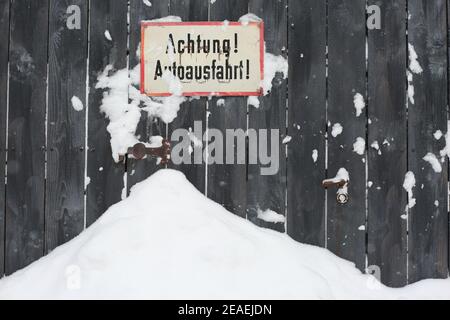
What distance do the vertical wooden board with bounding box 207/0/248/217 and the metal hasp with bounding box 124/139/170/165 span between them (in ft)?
0.82

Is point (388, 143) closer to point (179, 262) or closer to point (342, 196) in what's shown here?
point (342, 196)

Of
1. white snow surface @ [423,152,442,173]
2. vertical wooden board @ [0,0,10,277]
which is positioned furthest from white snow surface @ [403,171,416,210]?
vertical wooden board @ [0,0,10,277]

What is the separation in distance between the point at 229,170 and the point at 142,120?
0.56 metres

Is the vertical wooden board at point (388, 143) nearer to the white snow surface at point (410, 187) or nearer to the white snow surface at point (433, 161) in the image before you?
the white snow surface at point (410, 187)

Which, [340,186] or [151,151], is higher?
[151,151]

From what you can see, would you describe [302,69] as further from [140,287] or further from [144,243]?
[140,287]

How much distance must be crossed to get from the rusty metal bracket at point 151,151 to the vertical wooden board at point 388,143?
3.69 ft

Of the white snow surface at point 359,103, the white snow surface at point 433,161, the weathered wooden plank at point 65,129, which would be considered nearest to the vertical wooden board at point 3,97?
the weathered wooden plank at point 65,129

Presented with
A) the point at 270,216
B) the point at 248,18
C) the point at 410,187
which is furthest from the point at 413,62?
the point at 270,216

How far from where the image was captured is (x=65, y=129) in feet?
9.50

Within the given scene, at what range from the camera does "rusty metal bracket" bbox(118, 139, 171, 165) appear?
2857 millimetres

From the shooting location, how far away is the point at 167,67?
288cm
